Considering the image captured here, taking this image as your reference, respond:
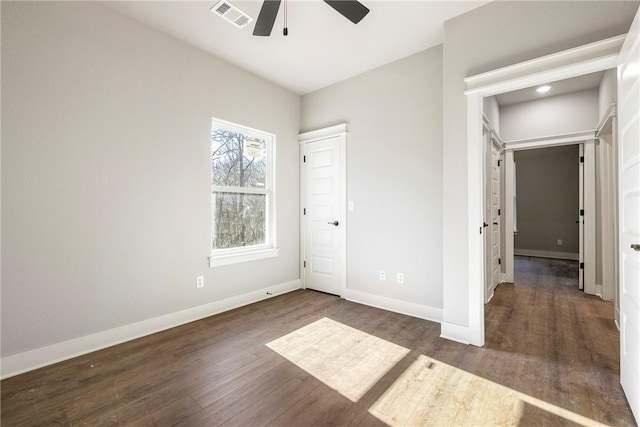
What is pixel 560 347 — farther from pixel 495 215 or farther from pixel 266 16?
pixel 266 16

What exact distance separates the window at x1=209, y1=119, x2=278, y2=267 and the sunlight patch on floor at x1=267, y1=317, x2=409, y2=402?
129 centimetres

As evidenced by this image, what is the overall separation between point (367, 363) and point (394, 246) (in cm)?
145

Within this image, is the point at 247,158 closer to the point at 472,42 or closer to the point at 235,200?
the point at 235,200

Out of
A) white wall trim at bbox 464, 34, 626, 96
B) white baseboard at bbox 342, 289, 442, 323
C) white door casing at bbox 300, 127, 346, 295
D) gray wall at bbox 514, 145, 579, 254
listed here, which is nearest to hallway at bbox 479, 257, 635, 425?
white baseboard at bbox 342, 289, 442, 323

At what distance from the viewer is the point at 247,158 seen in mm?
3594

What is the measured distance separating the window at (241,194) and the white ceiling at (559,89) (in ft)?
11.6

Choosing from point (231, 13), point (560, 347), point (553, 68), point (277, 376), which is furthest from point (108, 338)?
point (553, 68)

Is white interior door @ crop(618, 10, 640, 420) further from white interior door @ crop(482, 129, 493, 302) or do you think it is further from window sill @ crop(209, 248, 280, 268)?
window sill @ crop(209, 248, 280, 268)

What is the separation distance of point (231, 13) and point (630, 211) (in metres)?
3.00

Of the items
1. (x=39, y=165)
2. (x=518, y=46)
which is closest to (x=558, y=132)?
(x=518, y=46)

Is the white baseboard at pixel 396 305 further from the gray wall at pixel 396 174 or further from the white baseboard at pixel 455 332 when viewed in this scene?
the white baseboard at pixel 455 332

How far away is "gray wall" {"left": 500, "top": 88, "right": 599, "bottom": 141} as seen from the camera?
402 centimetres

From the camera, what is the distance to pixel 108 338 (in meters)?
2.40

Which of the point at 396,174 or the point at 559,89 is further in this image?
the point at 559,89
